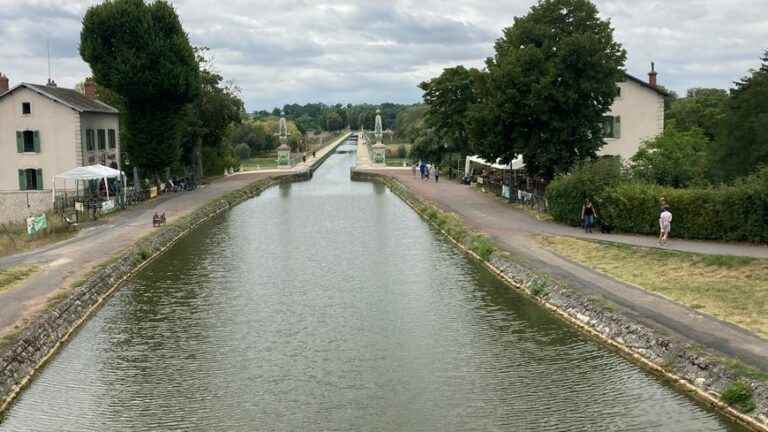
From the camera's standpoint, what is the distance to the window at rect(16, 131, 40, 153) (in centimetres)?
5672

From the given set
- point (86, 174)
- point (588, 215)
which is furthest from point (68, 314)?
point (86, 174)

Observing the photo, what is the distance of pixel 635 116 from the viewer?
58.7 meters

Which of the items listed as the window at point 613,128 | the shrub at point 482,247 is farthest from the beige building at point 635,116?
the shrub at point 482,247

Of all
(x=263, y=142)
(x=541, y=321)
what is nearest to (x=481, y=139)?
(x=541, y=321)

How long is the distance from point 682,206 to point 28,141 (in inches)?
1733

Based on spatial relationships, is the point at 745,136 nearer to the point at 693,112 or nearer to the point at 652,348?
the point at 652,348

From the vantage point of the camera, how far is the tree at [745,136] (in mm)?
39312

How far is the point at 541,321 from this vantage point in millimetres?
24859

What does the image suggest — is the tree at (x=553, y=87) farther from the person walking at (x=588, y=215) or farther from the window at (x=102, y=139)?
the window at (x=102, y=139)

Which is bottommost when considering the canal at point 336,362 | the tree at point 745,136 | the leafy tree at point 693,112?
the canal at point 336,362

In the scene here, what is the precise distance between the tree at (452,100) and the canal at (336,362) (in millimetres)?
40480

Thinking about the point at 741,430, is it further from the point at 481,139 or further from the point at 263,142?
the point at 263,142

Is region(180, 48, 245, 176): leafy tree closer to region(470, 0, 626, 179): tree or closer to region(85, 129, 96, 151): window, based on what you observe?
region(85, 129, 96, 151): window

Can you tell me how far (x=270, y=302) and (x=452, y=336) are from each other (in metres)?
7.47
